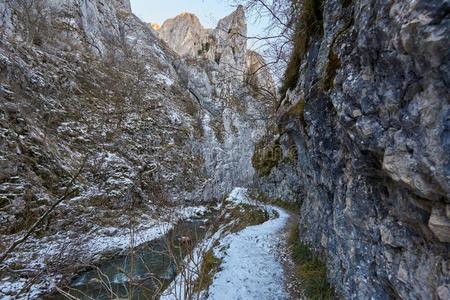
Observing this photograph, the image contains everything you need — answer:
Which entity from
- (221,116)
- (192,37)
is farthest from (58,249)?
(192,37)

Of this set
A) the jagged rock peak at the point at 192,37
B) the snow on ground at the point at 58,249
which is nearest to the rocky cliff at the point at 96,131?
the snow on ground at the point at 58,249

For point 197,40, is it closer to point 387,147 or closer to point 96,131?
point 96,131

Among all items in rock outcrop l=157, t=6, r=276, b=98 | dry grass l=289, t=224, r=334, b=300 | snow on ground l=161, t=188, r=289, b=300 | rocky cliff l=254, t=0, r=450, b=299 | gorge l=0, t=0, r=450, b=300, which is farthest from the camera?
rock outcrop l=157, t=6, r=276, b=98

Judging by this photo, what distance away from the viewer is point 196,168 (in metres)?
24.6

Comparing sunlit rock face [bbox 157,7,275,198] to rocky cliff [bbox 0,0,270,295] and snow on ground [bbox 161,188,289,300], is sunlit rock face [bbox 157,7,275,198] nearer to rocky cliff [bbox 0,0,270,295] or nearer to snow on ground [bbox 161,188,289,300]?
rocky cliff [bbox 0,0,270,295]

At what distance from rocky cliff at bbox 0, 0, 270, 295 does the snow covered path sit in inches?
124

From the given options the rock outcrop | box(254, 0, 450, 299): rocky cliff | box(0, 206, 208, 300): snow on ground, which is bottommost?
box(0, 206, 208, 300): snow on ground

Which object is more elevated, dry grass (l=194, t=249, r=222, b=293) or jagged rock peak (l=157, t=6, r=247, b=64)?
jagged rock peak (l=157, t=6, r=247, b=64)

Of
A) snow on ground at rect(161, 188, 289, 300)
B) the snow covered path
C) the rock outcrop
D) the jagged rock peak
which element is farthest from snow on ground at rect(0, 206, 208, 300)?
the jagged rock peak

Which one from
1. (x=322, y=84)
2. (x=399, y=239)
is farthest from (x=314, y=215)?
(x=399, y=239)

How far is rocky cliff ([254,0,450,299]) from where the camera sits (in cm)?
190

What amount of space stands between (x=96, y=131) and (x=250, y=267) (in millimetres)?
13853

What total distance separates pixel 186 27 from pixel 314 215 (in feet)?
206

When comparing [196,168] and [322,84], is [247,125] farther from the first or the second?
[322,84]
